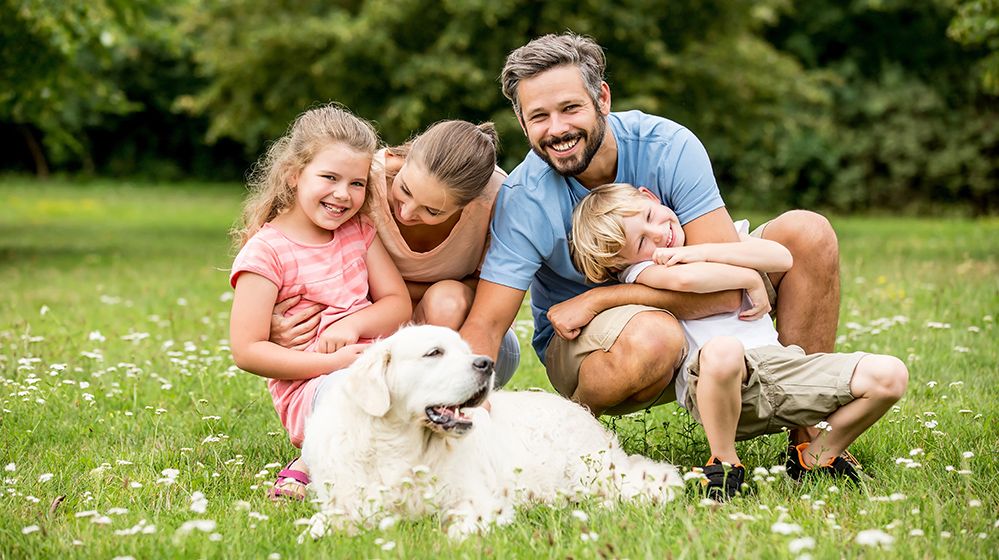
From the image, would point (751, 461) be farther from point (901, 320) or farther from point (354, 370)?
point (901, 320)

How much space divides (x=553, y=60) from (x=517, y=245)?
2.63 ft

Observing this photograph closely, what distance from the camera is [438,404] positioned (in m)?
3.46

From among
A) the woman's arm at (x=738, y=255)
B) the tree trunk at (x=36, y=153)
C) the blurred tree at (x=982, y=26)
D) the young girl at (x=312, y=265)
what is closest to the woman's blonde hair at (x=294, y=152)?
the young girl at (x=312, y=265)

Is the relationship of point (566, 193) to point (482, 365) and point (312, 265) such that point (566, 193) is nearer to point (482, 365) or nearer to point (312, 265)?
point (312, 265)

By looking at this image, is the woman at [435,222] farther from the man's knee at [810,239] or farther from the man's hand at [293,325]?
the man's knee at [810,239]

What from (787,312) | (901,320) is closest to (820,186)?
(901,320)

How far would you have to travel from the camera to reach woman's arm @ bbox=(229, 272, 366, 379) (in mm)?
4066

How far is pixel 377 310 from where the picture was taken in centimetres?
432

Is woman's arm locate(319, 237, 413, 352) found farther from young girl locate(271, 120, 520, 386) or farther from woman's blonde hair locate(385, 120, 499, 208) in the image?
woman's blonde hair locate(385, 120, 499, 208)

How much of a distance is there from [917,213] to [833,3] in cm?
578

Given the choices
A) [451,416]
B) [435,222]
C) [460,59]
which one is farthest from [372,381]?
[460,59]

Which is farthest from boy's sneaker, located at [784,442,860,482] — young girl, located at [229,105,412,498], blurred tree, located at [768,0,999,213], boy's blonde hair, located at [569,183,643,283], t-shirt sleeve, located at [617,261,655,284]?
blurred tree, located at [768,0,999,213]

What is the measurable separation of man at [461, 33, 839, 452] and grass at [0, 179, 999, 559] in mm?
476

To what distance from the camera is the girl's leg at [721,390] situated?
374 cm
